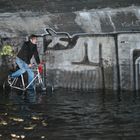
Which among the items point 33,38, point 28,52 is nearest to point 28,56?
point 28,52

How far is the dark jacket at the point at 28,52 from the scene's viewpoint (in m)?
17.5

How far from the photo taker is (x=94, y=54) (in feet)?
59.2

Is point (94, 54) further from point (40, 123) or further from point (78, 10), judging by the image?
point (40, 123)

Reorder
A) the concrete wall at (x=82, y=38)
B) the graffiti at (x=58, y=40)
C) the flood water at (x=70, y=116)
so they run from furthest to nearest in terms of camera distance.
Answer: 1. the graffiti at (x=58, y=40)
2. the concrete wall at (x=82, y=38)
3. the flood water at (x=70, y=116)

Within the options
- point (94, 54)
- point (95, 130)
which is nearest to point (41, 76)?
point (94, 54)

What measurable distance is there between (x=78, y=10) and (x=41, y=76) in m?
3.21

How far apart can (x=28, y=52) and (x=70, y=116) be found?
539 centimetres

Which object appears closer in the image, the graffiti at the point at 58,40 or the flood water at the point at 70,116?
the flood water at the point at 70,116

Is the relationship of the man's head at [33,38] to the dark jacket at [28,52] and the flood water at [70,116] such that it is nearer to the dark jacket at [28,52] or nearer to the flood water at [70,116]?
the dark jacket at [28,52]

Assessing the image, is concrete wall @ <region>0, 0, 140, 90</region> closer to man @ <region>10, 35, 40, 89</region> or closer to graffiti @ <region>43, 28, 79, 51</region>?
graffiti @ <region>43, 28, 79, 51</region>

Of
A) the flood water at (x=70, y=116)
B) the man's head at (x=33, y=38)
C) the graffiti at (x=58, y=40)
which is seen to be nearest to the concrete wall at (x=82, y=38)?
the graffiti at (x=58, y=40)

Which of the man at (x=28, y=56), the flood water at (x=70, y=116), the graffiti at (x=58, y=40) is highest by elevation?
the graffiti at (x=58, y=40)

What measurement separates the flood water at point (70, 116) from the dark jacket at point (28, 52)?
4.45 feet

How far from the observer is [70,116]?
1272 centimetres
